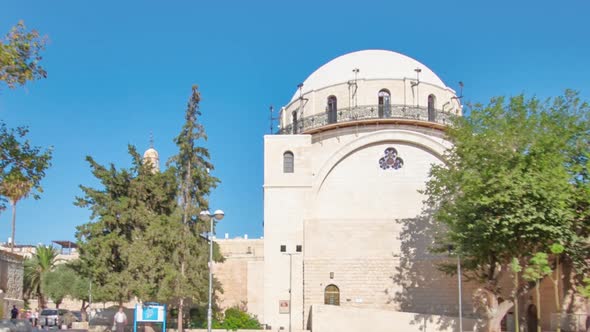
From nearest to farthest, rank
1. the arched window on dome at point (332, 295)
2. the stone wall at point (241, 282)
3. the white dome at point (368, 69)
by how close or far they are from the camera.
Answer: the arched window on dome at point (332, 295) < the stone wall at point (241, 282) < the white dome at point (368, 69)

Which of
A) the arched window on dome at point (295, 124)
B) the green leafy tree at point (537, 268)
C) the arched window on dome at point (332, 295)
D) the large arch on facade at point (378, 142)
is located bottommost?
the arched window on dome at point (332, 295)

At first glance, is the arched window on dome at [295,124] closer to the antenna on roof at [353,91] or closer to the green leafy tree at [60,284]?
the antenna on roof at [353,91]

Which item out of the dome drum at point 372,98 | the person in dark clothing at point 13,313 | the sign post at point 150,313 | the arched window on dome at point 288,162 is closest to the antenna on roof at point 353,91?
the dome drum at point 372,98

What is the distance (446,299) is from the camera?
30688 millimetres

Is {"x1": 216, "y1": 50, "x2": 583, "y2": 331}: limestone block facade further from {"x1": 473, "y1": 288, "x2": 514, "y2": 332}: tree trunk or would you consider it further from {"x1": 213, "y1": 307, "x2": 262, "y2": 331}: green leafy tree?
{"x1": 473, "y1": 288, "x2": 514, "y2": 332}: tree trunk

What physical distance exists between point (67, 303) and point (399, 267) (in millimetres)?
35824

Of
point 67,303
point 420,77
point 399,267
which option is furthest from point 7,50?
point 67,303

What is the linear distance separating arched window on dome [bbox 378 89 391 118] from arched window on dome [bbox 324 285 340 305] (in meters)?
9.35

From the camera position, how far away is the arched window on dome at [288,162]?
33.6 m

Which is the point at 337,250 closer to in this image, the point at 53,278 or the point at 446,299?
the point at 446,299

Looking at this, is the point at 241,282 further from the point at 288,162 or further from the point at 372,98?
the point at 372,98

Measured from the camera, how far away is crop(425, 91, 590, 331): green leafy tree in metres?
22.8

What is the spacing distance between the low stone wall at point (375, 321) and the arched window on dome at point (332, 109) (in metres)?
10.9

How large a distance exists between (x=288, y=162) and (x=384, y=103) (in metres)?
6.18
